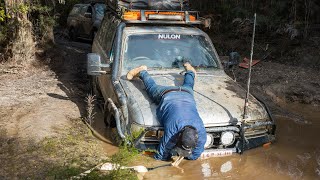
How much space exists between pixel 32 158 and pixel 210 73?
309cm

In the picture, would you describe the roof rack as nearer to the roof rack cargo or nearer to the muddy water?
the roof rack cargo

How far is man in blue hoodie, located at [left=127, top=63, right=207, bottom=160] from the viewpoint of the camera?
496 centimetres

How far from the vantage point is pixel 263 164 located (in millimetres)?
5637

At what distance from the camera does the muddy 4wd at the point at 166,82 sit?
5.45 meters

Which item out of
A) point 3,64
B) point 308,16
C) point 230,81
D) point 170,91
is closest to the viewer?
point 170,91

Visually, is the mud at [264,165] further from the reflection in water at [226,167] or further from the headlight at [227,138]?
the headlight at [227,138]

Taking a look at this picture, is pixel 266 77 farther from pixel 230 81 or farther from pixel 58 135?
pixel 58 135

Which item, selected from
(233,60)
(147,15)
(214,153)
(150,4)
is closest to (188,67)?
(233,60)

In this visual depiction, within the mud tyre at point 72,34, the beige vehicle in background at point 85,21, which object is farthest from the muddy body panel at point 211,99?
the mud tyre at point 72,34

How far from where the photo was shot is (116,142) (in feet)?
19.8

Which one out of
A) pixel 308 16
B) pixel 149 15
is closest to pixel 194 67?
pixel 149 15

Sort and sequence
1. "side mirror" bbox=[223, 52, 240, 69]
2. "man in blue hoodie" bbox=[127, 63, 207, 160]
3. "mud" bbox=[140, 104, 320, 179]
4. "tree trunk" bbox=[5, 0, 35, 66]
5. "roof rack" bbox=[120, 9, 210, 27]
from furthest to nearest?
"tree trunk" bbox=[5, 0, 35, 66]
"side mirror" bbox=[223, 52, 240, 69]
"roof rack" bbox=[120, 9, 210, 27]
"mud" bbox=[140, 104, 320, 179]
"man in blue hoodie" bbox=[127, 63, 207, 160]

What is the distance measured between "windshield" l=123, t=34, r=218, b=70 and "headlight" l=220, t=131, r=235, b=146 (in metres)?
1.71

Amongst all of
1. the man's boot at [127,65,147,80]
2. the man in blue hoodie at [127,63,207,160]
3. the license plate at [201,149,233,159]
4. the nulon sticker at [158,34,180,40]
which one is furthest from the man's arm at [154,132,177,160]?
the nulon sticker at [158,34,180,40]
